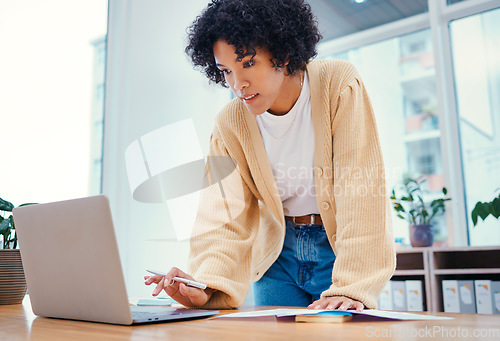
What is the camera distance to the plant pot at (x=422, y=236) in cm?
286

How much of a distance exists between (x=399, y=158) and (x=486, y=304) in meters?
1.25

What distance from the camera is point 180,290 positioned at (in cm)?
98

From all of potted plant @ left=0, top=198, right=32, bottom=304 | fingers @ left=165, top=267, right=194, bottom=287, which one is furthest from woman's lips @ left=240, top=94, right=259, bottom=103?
potted plant @ left=0, top=198, right=32, bottom=304

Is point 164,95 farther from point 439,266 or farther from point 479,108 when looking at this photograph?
point 479,108

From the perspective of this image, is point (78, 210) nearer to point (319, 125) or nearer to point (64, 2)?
point (319, 125)

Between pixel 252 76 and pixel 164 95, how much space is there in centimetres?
203

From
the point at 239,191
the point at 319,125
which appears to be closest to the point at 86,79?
Answer: the point at 239,191

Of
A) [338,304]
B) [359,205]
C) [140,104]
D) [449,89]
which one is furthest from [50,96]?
[449,89]

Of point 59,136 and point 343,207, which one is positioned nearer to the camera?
point 343,207

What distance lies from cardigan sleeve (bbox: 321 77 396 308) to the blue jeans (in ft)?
0.57

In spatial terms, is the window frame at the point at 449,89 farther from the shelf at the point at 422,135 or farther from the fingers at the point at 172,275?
the fingers at the point at 172,275

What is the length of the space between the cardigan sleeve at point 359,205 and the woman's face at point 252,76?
0.56ft

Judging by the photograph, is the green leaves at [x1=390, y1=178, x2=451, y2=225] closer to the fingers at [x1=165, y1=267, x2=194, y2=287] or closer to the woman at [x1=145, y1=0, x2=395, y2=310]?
the woman at [x1=145, y1=0, x2=395, y2=310]

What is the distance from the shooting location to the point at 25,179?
2.44 meters
